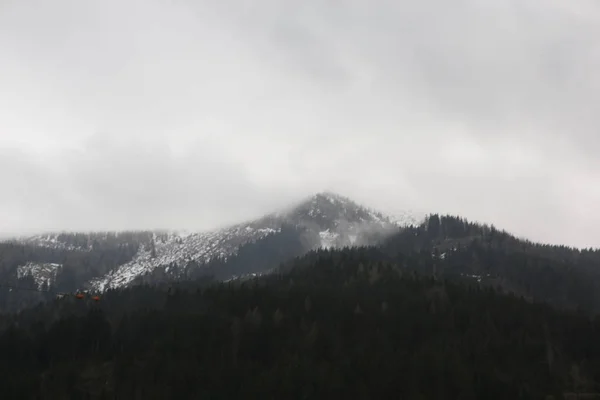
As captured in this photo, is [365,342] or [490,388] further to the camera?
[365,342]

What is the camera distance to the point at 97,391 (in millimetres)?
162250

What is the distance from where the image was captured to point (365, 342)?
187 meters

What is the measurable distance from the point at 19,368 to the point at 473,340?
14313 centimetres

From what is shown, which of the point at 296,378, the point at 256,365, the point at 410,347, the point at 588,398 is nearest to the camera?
the point at 588,398

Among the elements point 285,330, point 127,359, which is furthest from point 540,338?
point 127,359

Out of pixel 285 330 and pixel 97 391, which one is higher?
pixel 285 330

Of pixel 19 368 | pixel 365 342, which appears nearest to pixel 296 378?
pixel 365 342

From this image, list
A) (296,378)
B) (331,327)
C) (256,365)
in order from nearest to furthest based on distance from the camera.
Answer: (296,378) < (256,365) < (331,327)

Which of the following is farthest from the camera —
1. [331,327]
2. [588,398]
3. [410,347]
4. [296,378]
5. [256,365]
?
[331,327]

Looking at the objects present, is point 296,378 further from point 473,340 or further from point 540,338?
point 540,338

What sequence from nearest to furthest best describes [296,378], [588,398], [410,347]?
[588,398], [296,378], [410,347]

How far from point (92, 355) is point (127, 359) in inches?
717

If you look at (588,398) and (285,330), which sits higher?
(285,330)

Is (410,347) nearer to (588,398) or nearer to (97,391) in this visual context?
(588,398)
